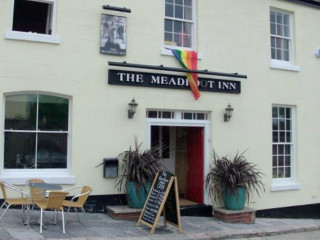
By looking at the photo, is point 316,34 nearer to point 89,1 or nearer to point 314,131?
point 314,131

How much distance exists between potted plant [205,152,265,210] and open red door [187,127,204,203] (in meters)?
0.37

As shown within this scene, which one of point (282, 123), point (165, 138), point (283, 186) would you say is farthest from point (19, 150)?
point (282, 123)

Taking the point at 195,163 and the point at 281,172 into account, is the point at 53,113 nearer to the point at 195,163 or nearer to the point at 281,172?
the point at 195,163

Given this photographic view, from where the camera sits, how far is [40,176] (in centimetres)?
962

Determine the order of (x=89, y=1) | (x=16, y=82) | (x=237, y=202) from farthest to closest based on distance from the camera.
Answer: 1. (x=237, y=202)
2. (x=89, y=1)
3. (x=16, y=82)

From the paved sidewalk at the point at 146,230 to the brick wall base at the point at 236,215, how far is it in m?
0.20

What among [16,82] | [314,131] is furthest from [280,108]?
[16,82]

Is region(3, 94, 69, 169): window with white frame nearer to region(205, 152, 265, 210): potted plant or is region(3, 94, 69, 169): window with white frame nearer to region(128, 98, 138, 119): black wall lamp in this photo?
region(128, 98, 138, 119): black wall lamp

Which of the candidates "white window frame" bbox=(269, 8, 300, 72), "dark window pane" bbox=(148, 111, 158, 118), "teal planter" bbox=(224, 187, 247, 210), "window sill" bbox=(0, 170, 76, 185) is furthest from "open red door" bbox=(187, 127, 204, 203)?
"window sill" bbox=(0, 170, 76, 185)

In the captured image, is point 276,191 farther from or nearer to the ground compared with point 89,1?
nearer to the ground

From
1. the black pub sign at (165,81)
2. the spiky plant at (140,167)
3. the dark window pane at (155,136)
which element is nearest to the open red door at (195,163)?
the dark window pane at (155,136)

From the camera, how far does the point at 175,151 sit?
13.0m

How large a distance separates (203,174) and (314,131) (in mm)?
4241

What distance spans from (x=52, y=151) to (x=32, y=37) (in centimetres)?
257
